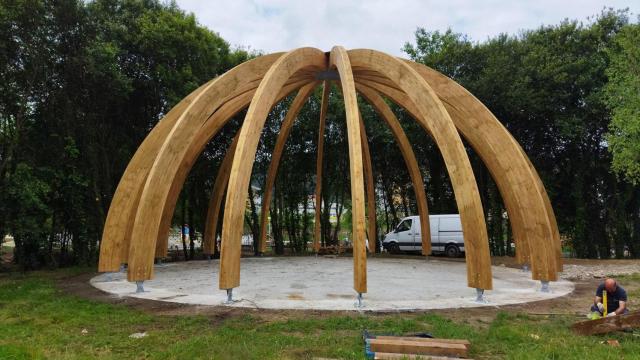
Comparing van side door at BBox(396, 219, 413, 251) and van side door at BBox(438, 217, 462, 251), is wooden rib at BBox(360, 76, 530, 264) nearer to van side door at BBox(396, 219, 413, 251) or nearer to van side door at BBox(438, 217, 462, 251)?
van side door at BBox(438, 217, 462, 251)

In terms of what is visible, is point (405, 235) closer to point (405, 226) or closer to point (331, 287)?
point (405, 226)

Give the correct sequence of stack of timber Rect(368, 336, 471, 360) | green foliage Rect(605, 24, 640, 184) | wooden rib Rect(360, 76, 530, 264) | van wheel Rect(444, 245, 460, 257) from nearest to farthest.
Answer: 1. stack of timber Rect(368, 336, 471, 360)
2. wooden rib Rect(360, 76, 530, 264)
3. green foliage Rect(605, 24, 640, 184)
4. van wheel Rect(444, 245, 460, 257)

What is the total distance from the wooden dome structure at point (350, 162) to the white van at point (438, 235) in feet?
31.8

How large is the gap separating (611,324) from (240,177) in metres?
7.32

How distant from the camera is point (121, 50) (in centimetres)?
1780

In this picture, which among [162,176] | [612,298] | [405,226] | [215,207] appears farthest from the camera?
[405,226]

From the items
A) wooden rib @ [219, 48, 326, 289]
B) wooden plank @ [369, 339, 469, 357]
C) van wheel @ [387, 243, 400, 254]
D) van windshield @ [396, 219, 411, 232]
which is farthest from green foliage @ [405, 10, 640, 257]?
wooden plank @ [369, 339, 469, 357]

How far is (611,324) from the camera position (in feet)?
22.8

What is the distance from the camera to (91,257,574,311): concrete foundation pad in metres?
9.81

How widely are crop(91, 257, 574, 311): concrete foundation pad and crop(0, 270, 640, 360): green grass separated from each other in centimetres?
120

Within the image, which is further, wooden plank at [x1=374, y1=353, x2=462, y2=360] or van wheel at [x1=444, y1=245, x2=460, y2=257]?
van wheel at [x1=444, y1=245, x2=460, y2=257]

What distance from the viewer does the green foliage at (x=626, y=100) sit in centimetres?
1742

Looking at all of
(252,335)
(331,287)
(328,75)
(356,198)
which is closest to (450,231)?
(328,75)

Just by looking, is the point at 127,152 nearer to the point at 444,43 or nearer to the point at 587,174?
the point at 444,43
